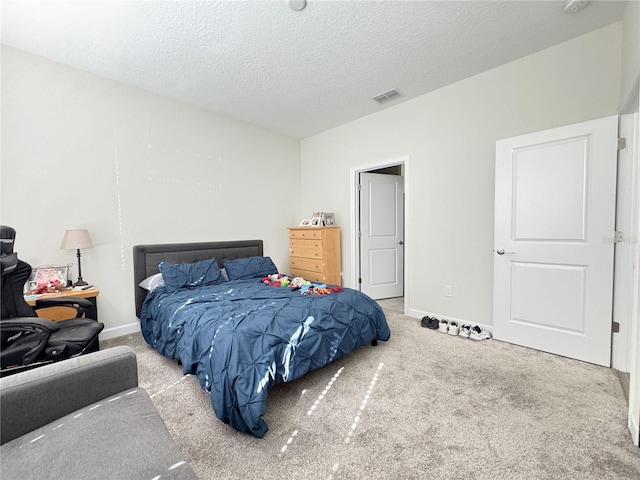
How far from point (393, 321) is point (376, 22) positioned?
3.07 m

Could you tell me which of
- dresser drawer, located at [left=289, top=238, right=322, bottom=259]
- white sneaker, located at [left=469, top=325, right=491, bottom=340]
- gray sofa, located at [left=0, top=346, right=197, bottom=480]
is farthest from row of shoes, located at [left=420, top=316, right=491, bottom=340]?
gray sofa, located at [left=0, top=346, right=197, bottom=480]

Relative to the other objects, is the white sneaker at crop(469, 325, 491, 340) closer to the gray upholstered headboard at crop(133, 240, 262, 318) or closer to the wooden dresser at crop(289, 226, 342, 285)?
the wooden dresser at crop(289, 226, 342, 285)

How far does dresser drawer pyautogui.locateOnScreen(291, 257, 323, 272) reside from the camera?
422 cm

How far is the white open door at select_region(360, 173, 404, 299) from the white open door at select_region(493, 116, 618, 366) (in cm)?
184

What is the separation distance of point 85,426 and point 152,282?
2.31 meters

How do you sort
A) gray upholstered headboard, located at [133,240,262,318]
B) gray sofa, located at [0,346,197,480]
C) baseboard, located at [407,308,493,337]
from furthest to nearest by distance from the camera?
gray upholstered headboard, located at [133,240,262,318]
baseboard, located at [407,308,493,337]
gray sofa, located at [0,346,197,480]

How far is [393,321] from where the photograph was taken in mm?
3477

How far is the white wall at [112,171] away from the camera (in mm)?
2535

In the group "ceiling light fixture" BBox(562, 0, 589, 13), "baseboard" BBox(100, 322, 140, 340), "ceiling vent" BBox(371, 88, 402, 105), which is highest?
"ceiling vent" BBox(371, 88, 402, 105)

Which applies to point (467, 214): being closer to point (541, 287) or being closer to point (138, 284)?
point (541, 287)

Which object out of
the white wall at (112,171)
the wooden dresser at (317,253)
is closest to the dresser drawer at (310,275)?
the wooden dresser at (317,253)

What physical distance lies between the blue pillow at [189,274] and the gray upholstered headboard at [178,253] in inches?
7.7

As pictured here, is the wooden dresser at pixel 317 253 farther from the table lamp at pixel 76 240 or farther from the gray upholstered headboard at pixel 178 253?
the table lamp at pixel 76 240

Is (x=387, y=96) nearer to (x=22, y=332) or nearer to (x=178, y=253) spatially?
(x=178, y=253)
